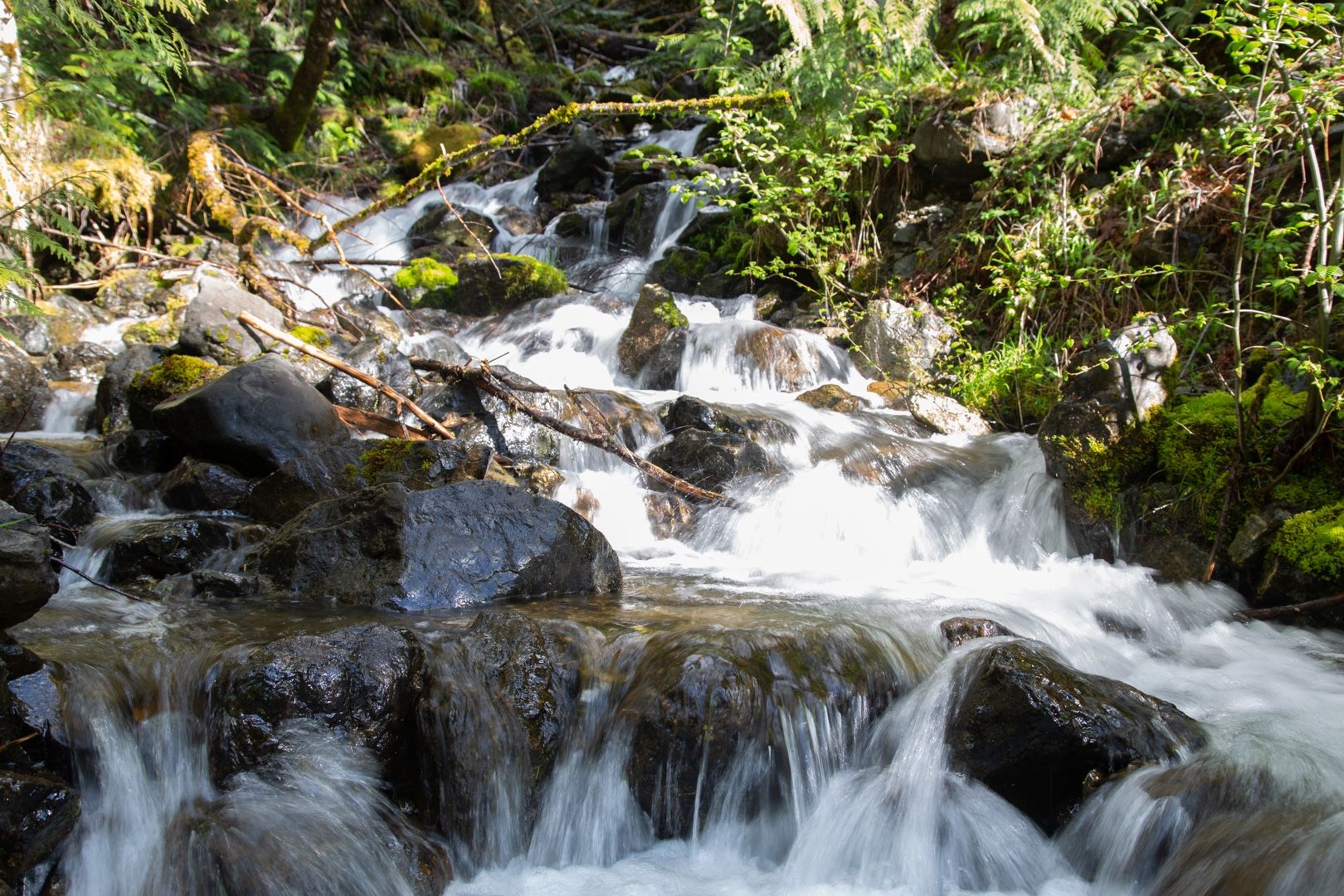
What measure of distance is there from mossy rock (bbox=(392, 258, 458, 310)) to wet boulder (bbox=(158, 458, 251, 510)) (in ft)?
18.1

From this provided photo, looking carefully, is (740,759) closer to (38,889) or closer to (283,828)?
(283,828)

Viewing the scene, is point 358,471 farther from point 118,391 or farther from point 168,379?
point 118,391

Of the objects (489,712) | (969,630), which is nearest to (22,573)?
(489,712)

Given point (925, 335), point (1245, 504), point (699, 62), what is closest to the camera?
point (1245, 504)

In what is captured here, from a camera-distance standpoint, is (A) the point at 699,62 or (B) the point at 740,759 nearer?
(B) the point at 740,759

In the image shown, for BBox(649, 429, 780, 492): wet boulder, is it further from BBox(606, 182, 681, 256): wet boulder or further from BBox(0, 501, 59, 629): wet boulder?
BBox(606, 182, 681, 256): wet boulder

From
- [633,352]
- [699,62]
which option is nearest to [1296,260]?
[633,352]

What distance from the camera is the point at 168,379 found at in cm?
620

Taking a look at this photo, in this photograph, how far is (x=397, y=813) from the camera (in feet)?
9.20

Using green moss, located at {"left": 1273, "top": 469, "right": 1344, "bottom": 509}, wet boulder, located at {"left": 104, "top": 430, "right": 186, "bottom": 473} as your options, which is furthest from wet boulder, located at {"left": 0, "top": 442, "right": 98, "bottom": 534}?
green moss, located at {"left": 1273, "top": 469, "right": 1344, "bottom": 509}

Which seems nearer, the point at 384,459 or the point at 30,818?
the point at 30,818

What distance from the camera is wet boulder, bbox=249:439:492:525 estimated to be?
16.5 ft

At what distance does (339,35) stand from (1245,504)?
16.5 m

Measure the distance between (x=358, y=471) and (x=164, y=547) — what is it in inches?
49.1
